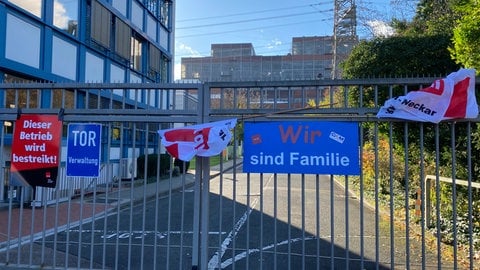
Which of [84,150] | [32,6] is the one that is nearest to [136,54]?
[32,6]

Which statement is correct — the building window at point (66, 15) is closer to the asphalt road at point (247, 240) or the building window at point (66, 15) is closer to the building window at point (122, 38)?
the building window at point (122, 38)

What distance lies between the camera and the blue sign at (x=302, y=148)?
15.0ft

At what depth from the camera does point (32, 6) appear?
12922 millimetres

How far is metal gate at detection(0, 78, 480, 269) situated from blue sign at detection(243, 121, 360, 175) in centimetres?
11

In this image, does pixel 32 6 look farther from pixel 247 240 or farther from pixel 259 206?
pixel 247 240

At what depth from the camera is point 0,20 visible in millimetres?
11289

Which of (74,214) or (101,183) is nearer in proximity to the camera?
(74,214)

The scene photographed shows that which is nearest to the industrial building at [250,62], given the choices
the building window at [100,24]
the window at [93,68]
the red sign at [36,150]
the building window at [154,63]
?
the building window at [154,63]

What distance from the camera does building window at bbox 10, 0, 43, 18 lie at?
12244mm

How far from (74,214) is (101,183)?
1.62 m

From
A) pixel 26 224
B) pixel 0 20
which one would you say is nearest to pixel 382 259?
pixel 26 224

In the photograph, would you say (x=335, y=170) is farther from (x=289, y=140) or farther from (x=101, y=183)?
(x=101, y=183)

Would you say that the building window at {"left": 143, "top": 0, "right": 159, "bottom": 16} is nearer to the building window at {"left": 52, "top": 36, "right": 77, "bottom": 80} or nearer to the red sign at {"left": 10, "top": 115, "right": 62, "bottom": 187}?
the building window at {"left": 52, "top": 36, "right": 77, "bottom": 80}

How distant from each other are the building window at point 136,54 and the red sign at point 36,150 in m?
16.6
